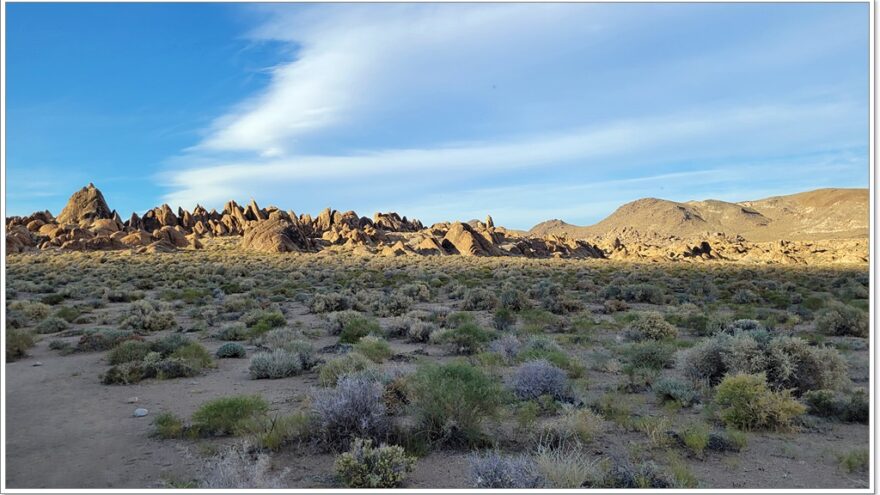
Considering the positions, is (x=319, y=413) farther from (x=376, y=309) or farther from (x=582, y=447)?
(x=376, y=309)

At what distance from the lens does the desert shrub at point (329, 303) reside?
19467mm

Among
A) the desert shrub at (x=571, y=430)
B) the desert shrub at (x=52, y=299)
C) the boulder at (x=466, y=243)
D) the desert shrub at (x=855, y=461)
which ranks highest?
the boulder at (x=466, y=243)

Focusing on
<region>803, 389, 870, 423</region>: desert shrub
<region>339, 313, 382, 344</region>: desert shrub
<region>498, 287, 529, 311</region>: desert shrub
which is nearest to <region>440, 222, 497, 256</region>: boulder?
<region>498, 287, 529, 311</region>: desert shrub

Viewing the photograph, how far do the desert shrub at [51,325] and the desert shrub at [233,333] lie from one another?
4968 millimetres

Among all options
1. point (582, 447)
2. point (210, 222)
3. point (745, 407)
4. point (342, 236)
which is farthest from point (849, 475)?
point (210, 222)

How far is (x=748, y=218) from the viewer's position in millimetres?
134500

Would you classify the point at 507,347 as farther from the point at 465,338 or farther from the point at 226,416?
the point at 226,416

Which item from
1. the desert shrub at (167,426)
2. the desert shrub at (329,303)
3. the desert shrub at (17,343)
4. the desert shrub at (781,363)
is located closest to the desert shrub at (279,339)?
the desert shrub at (329,303)

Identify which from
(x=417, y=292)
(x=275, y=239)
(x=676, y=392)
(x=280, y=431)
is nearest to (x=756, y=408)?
(x=676, y=392)

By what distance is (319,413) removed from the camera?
6797 millimetres

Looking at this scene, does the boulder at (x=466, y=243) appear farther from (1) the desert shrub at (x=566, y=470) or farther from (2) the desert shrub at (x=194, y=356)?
(1) the desert shrub at (x=566, y=470)

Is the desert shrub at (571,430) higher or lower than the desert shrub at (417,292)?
lower

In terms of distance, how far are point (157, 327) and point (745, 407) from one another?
14.7 meters

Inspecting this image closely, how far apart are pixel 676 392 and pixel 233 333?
10896 millimetres
